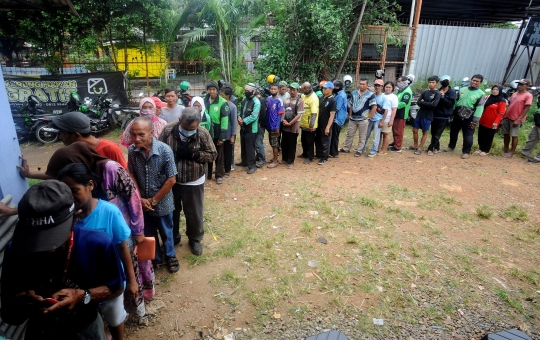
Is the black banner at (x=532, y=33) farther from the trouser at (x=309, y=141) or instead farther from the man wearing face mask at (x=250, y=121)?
the man wearing face mask at (x=250, y=121)

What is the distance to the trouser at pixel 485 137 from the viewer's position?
23.8 feet

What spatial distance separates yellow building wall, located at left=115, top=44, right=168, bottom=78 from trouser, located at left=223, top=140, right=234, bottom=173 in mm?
6144

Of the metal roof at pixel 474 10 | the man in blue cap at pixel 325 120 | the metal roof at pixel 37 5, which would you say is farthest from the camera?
the metal roof at pixel 474 10

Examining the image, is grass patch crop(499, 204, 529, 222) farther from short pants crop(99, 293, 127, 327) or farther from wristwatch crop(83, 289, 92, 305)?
wristwatch crop(83, 289, 92, 305)

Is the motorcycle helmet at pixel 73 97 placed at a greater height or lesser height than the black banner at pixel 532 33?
lesser

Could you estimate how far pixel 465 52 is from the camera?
11.6 metres

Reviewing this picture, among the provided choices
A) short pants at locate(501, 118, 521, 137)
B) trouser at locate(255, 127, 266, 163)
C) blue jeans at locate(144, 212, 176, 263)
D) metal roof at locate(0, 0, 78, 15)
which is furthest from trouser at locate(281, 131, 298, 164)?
short pants at locate(501, 118, 521, 137)

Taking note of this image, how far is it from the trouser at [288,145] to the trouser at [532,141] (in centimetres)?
528

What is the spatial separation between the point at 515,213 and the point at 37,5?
699 centimetres

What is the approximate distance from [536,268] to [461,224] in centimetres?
102

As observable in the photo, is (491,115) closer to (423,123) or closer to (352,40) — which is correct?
(423,123)

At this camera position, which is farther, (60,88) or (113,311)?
(60,88)

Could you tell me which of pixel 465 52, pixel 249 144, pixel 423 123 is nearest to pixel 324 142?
pixel 249 144

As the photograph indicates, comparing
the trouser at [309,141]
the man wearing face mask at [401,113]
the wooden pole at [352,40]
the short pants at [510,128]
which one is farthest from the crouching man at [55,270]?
the wooden pole at [352,40]
